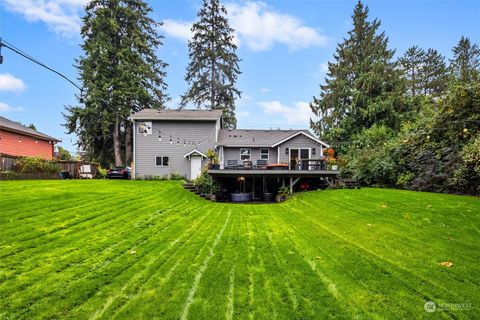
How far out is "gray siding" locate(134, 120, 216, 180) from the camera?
20.0 metres

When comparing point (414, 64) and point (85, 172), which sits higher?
point (414, 64)

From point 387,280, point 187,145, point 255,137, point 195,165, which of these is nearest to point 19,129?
point 187,145

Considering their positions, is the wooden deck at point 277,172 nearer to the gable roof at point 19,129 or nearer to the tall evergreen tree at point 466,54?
the gable roof at point 19,129

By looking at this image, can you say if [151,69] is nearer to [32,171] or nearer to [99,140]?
[99,140]

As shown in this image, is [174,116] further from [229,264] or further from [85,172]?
[229,264]

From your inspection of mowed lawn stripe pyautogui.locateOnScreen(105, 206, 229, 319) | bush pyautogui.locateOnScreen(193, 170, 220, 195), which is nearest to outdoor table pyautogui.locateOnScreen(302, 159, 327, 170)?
bush pyautogui.locateOnScreen(193, 170, 220, 195)

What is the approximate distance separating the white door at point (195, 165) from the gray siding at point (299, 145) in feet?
22.5

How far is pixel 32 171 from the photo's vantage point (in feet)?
50.2

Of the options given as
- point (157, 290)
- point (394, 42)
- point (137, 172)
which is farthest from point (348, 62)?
point (157, 290)

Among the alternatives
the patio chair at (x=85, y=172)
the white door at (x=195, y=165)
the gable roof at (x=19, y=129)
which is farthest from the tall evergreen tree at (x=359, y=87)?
the gable roof at (x=19, y=129)

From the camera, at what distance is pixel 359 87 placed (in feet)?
85.9

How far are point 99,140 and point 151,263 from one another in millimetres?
25557

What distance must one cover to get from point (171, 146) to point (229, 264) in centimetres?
1690

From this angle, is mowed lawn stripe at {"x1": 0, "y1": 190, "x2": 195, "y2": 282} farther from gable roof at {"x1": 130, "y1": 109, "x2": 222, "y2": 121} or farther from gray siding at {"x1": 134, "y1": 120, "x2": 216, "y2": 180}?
gable roof at {"x1": 130, "y1": 109, "x2": 222, "y2": 121}
